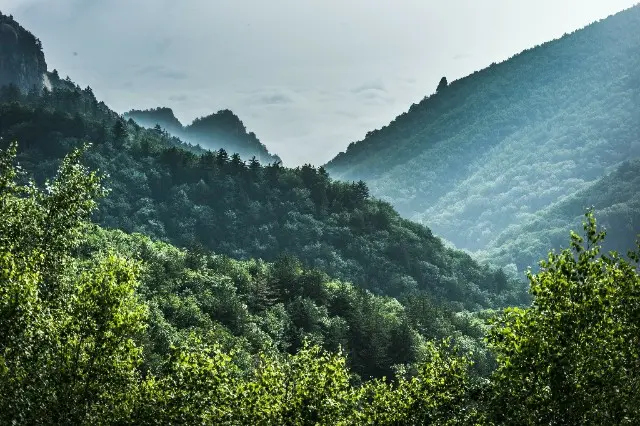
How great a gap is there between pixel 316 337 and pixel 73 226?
74399mm

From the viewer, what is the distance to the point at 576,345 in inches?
1088

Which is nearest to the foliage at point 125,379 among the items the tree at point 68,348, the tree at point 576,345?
the tree at point 68,348

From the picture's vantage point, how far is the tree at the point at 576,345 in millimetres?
27125

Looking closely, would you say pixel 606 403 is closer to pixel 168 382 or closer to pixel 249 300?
pixel 168 382

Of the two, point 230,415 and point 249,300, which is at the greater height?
point 249,300

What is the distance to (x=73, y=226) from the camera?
41.4 metres

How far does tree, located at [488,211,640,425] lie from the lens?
89.0 ft

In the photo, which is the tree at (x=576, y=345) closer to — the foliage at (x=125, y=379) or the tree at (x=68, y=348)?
the foliage at (x=125, y=379)

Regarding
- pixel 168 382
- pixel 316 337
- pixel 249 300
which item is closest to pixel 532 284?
pixel 168 382

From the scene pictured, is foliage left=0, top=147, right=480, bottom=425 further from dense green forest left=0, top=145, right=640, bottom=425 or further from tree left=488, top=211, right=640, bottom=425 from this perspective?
tree left=488, top=211, right=640, bottom=425

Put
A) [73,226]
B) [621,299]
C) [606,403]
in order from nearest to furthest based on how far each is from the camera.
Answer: [606,403], [621,299], [73,226]

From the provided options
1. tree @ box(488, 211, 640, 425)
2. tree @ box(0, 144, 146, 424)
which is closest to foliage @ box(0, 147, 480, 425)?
tree @ box(0, 144, 146, 424)

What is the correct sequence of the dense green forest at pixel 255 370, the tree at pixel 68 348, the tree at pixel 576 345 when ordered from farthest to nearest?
the tree at pixel 68 348
the dense green forest at pixel 255 370
the tree at pixel 576 345

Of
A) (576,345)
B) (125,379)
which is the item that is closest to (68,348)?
(125,379)
